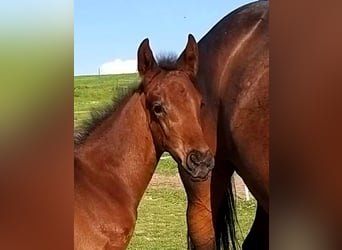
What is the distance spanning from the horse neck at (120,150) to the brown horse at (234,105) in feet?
0.50

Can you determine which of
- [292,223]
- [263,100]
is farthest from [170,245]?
[292,223]

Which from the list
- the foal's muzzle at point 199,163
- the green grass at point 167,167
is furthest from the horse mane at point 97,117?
the green grass at point 167,167

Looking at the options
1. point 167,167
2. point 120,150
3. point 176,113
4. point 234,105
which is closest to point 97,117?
point 120,150

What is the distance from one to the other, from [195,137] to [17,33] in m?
0.75

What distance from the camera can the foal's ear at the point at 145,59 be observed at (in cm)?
126

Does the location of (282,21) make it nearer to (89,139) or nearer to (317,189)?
(317,189)

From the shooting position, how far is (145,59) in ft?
4.23

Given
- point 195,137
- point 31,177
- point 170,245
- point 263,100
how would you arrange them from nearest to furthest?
point 31,177 < point 195,137 < point 263,100 < point 170,245

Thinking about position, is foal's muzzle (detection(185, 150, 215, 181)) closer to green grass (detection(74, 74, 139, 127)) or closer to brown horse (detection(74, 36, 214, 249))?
brown horse (detection(74, 36, 214, 249))

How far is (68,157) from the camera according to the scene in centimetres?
57

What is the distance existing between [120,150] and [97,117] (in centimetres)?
11

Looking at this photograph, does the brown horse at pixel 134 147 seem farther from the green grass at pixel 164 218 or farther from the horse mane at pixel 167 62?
the green grass at pixel 164 218

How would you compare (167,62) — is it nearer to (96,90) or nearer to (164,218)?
(96,90)

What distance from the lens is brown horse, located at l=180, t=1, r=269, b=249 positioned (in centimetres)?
144
